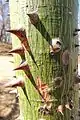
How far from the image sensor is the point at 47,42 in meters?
0.62

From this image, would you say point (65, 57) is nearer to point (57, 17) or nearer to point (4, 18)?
point (57, 17)

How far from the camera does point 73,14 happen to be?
66cm

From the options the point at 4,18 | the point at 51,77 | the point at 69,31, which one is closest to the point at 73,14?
the point at 69,31

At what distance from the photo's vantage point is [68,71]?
0.65 metres

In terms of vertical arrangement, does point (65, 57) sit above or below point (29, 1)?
below

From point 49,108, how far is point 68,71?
0.31 ft

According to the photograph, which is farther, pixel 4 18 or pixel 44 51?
pixel 4 18

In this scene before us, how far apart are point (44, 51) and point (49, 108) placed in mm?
129

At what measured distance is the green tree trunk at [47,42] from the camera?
618 millimetres

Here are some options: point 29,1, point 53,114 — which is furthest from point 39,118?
point 29,1

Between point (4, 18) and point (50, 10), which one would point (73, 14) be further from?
point (4, 18)

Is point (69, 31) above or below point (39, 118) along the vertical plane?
above

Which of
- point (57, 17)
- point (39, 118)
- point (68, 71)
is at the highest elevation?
point (57, 17)

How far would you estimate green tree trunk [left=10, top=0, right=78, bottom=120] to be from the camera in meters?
0.62
